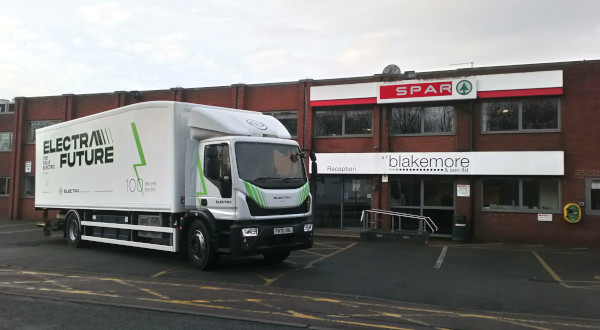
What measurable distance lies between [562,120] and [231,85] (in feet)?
44.1

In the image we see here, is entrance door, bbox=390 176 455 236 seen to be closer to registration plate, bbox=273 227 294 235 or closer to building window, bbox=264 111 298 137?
building window, bbox=264 111 298 137

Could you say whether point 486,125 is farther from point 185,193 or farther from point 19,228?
point 19,228

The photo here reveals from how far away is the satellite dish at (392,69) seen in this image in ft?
59.2

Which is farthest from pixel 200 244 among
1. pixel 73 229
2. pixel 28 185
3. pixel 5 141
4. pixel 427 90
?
pixel 5 141

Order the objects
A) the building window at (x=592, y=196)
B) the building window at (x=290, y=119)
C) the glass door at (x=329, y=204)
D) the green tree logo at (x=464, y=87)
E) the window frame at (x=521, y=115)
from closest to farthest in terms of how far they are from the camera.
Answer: the building window at (x=592, y=196) → the window frame at (x=521, y=115) → the green tree logo at (x=464, y=87) → the glass door at (x=329, y=204) → the building window at (x=290, y=119)

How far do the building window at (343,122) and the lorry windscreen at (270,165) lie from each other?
28.4 ft

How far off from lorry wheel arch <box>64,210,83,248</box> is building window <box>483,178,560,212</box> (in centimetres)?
1387

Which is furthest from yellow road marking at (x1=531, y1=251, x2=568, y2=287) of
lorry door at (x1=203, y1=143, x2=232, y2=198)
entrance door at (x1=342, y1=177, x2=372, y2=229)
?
lorry door at (x1=203, y1=143, x2=232, y2=198)

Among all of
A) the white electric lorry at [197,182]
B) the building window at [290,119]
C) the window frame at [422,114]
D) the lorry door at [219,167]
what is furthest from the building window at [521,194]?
the lorry door at [219,167]

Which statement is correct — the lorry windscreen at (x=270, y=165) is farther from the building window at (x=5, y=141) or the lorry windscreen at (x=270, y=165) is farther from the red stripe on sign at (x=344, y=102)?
the building window at (x=5, y=141)

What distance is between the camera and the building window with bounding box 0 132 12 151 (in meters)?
26.2

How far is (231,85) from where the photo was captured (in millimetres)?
20547

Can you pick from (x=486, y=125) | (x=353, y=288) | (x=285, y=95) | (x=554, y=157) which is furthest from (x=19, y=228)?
(x=554, y=157)

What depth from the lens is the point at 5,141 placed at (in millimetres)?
26312
